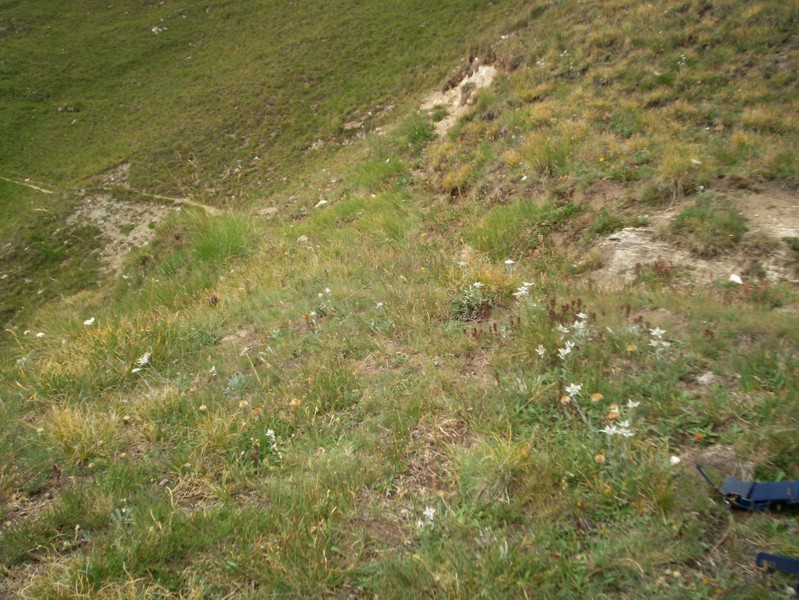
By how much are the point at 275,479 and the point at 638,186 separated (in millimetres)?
6316

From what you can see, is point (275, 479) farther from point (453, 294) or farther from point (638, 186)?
point (638, 186)

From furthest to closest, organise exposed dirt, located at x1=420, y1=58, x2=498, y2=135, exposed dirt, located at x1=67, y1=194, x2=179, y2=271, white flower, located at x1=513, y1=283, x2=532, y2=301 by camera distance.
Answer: exposed dirt, located at x1=67, y1=194, x2=179, y2=271 → exposed dirt, located at x1=420, y1=58, x2=498, y2=135 → white flower, located at x1=513, y1=283, x2=532, y2=301

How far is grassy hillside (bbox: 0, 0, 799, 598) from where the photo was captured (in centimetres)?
254

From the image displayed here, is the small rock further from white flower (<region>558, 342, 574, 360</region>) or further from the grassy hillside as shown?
white flower (<region>558, 342, 574, 360</region>)

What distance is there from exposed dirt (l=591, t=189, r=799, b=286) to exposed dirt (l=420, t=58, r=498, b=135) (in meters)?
6.86

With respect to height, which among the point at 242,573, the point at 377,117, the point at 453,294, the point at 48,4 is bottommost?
the point at 377,117

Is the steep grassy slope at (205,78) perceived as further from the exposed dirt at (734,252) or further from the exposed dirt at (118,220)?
the exposed dirt at (734,252)

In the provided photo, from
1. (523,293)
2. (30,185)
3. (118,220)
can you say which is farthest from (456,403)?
(30,185)

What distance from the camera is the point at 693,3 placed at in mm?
11328

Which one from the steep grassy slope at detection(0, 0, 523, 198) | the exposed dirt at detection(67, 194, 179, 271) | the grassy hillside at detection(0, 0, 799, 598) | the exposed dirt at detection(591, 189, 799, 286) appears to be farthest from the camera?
the steep grassy slope at detection(0, 0, 523, 198)

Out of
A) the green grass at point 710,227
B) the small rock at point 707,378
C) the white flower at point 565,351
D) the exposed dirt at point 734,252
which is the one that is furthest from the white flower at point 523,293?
the green grass at point 710,227

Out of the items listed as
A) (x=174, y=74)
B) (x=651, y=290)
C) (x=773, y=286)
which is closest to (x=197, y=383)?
(x=651, y=290)

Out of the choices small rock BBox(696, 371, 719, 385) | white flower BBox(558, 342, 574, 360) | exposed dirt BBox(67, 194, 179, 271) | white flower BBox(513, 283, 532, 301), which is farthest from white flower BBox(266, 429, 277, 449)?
exposed dirt BBox(67, 194, 179, 271)

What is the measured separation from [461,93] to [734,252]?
9923mm
